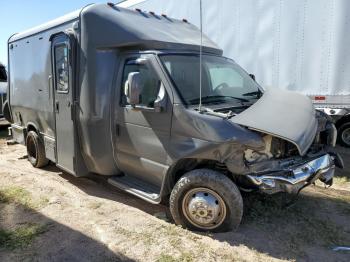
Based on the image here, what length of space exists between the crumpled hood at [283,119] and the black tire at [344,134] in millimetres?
3917

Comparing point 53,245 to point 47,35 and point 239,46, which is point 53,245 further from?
point 239,46

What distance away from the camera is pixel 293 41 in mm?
7656

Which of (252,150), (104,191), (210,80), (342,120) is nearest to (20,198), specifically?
(104,191)

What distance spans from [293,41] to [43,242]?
6.04 meters

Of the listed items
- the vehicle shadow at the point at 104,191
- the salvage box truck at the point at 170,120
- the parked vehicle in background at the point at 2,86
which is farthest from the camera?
the parked vehicle in background at the point at 2,86

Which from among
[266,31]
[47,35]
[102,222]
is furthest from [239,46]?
[102,222]

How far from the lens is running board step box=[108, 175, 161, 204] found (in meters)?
4.71

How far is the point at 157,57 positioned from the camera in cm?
469

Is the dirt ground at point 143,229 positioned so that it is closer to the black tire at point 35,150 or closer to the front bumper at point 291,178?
the front bumper at point 291,178

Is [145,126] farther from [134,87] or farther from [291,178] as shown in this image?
[291,178]

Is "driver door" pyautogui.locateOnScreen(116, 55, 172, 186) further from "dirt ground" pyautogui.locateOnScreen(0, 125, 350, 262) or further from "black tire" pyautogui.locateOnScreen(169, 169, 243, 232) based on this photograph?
"dirt ground" pyautogui.locateOnScreen(0, 125, 350, 262)

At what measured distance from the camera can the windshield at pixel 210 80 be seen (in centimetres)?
462

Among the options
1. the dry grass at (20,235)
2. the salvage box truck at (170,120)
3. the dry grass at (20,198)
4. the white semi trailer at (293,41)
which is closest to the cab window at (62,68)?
the salvage box truck at (170,120)

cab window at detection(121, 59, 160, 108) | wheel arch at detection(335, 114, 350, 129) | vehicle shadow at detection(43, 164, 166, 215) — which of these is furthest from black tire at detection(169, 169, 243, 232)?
wheel arch at detection(335, 114, 350, 129)
